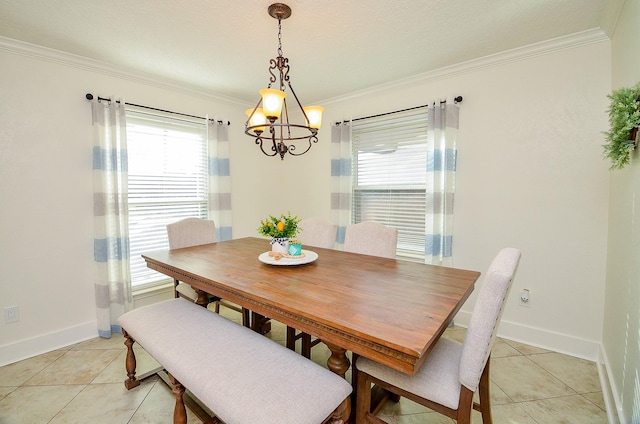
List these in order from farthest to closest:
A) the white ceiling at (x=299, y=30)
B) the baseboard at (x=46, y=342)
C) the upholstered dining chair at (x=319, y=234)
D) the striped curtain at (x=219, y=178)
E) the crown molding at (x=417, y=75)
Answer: the striped curtain at (x=219, y=178) → the upholstered dining chair at (x=319, y=234) → the baseboard at (x=46, y=342) → the crown molding at (x=417, y=75) → the white ceiling at (x=299, y=30)

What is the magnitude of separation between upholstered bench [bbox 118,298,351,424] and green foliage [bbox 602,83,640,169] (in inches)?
66.1

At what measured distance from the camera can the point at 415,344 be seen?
3.05 ft

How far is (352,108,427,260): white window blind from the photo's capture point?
3.00 metres

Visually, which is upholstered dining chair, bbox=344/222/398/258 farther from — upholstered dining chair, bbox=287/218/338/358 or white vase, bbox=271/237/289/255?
white vase, bbox=271/237/289/255

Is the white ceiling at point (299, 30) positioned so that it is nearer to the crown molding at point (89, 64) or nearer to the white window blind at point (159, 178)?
the crown molding at point (89, 64)

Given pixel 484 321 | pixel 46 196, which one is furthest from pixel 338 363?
pixel 46 196

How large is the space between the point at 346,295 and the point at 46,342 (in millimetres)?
2657

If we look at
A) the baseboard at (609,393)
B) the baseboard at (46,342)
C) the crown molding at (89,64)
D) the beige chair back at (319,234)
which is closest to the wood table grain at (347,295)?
the beige chair back at (319,234)

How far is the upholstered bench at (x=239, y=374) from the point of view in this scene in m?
1.03

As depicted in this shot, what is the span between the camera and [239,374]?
118 centimetres

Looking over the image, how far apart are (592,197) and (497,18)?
1.47m

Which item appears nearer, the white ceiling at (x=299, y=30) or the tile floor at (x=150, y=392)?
the tile floor at (x=150, y=392)

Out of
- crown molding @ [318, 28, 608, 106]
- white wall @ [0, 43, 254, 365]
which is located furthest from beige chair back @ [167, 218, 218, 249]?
crown molding @ [318, 28, 608, 106]

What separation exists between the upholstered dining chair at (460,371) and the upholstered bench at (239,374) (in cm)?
17
